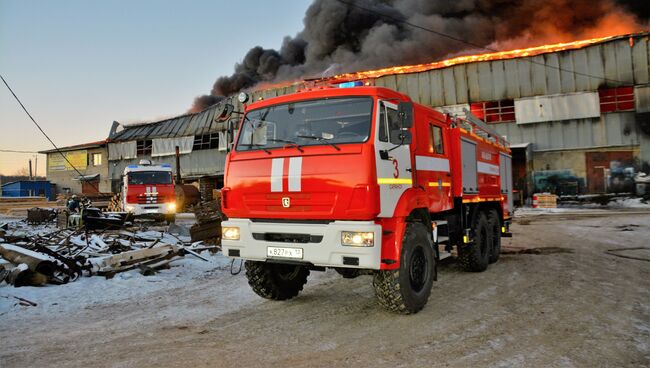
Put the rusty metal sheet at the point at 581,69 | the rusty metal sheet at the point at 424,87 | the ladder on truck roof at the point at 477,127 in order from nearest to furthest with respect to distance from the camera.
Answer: the ladder on truck roof at the point at 477,127
the rusty metal sheet at the point at 581,69
the rusty metal sheet at the point at 424,87

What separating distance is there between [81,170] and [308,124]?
50473mm

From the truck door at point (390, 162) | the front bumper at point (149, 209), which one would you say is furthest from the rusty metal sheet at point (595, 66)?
the truck door at point (390, 162)

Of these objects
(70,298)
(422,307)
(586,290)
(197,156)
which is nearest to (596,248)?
(586,290)

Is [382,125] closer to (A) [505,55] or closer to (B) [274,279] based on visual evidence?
(B) [274,279]

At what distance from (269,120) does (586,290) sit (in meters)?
5.30

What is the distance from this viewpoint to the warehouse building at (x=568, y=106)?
26344 millimetres

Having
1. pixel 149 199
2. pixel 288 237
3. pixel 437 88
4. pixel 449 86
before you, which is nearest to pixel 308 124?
pixel 288 237

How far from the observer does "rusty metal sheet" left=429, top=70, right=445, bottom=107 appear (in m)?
31.1

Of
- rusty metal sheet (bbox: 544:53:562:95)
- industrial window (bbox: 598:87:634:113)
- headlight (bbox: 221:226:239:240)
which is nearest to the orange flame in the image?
rusty metal sheet (bbox: 544:53:562:95)

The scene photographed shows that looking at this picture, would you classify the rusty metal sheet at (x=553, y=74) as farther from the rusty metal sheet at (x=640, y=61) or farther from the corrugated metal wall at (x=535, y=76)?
the rusty metal sheet at (x=640, y=61)

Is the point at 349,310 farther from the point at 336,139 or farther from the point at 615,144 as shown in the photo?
the point at 615,144

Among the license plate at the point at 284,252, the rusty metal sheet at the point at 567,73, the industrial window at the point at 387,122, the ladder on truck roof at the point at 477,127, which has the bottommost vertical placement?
the license plate at the point at 284,252

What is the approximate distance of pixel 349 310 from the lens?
5.61 m

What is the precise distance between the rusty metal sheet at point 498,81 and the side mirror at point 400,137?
89.9 feet
